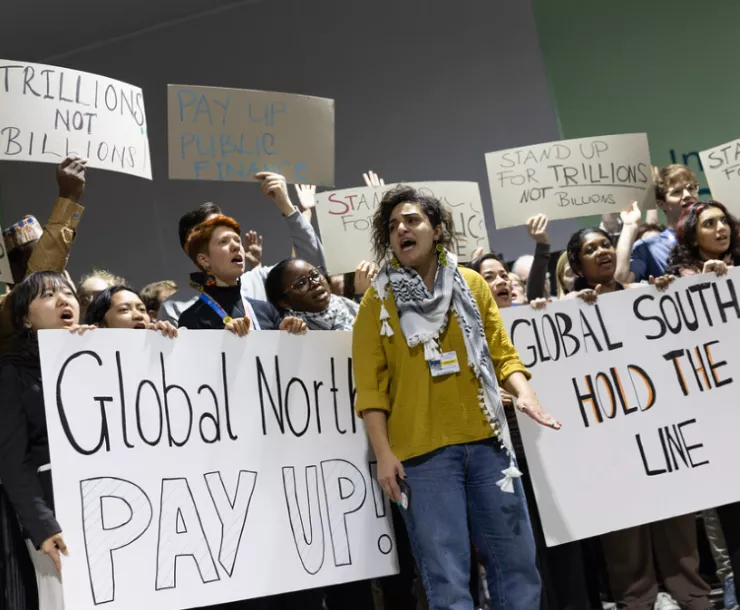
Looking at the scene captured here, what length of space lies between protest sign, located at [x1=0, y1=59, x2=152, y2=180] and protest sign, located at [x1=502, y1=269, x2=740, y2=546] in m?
1.58

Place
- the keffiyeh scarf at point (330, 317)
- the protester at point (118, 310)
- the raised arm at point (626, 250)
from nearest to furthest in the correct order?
the protester at point (118, 310)
the keffiyeh scarf at point (330, 317)
the raised arm at point (626, 250)

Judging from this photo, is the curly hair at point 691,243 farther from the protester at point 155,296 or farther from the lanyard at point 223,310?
the protester at point 155,296

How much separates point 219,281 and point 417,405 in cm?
85

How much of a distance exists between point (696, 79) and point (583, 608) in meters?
4.75

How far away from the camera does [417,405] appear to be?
8.63 ft

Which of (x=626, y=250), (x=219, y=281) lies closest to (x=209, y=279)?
(x=219, y=281)

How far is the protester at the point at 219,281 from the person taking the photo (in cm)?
299

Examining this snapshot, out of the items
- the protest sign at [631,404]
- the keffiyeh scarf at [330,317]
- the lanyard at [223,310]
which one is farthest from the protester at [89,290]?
the protest sign at [631,404]

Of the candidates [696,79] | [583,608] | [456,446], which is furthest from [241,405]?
[696,79]

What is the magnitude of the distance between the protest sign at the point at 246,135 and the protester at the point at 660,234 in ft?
4.20

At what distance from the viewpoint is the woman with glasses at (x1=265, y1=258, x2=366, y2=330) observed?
3.22 metres

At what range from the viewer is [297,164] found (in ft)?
12.2

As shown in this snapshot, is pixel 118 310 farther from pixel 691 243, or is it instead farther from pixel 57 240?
pixel 691 243

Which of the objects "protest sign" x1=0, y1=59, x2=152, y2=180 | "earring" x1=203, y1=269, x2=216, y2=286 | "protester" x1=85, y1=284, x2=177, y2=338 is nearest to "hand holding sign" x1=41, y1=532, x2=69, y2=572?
"protester" x1=85, y1=284, x2=177, y2=338
